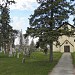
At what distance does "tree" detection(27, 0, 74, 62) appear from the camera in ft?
129

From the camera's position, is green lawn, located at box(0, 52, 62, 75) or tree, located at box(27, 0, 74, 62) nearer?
green lawn, located at box(0, 52, 62, 75)

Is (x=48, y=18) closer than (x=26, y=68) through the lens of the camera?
No

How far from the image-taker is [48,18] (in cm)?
4041

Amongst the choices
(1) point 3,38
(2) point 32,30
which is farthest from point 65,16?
(1) point 3,38

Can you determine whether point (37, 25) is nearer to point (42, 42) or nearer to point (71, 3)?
point (42, 42)

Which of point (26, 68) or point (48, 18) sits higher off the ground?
point (48, 18)

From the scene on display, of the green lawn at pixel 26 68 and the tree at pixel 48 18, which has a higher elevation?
the tree at pixel 48 18

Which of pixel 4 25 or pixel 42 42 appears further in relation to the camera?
pixel 4 25

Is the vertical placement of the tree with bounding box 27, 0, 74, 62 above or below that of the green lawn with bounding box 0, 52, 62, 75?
above

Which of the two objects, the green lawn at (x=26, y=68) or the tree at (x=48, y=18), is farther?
the tree at (x=48, y=18)

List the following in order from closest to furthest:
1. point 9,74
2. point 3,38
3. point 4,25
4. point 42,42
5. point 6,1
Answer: point 9,74 < point 6,1 < point 42,42 < point 3,38 < point 4,25

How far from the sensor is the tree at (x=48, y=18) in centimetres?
3941

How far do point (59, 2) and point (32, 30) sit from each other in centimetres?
500

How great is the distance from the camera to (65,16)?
1565 inches
